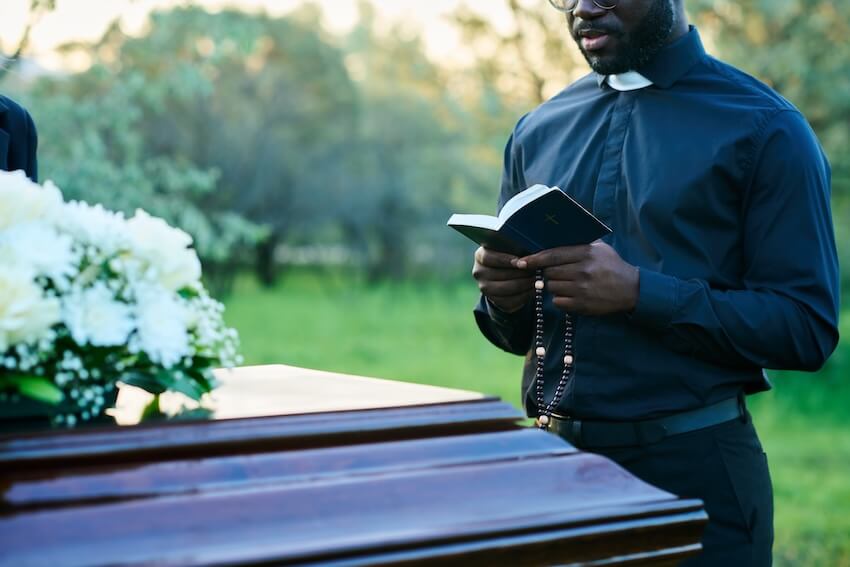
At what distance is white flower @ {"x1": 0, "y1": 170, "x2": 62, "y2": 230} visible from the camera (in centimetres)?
173

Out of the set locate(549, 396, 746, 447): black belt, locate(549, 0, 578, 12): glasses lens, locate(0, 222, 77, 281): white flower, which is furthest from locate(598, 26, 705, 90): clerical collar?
locate(0, 222, 77, 281): white flower

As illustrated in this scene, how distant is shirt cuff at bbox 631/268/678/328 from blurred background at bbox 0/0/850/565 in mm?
2060

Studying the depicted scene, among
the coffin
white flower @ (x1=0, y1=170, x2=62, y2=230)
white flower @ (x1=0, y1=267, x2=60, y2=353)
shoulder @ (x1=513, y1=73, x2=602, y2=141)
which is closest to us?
the coffin

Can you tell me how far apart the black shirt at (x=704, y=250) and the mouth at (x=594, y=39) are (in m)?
0.14

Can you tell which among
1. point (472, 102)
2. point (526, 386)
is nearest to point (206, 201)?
point (472, 102)

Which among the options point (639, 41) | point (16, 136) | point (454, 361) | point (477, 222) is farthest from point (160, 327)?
point (454, 361)

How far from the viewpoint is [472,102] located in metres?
12.0

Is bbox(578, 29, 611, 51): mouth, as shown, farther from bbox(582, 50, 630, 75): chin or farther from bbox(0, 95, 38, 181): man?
bbox(0, 95, 38, 181): man

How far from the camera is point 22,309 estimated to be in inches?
63.7

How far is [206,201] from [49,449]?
850 inches

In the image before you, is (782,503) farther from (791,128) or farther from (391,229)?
(391,229)

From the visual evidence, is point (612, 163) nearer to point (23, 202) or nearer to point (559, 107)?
point (559, 107)

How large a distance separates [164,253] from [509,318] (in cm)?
129

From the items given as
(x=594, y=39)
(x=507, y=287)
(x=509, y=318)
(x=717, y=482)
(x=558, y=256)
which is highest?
(x=594, y=39)
